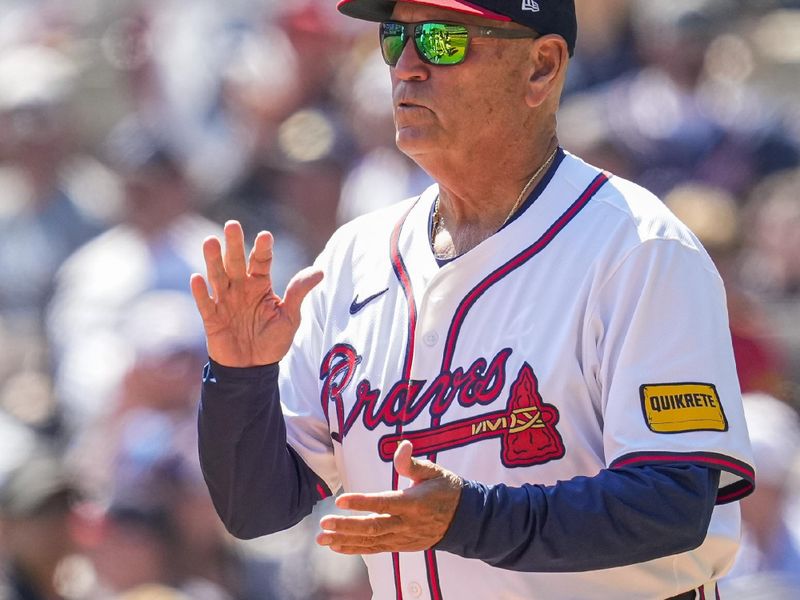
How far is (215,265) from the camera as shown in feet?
6.88

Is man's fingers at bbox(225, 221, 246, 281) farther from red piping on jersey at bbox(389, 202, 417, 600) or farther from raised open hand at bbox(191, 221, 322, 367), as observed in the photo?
red piping on jersey at bbox(389, 202, 417, 600)

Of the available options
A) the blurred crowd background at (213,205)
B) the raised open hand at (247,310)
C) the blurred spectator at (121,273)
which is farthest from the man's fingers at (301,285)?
the blurred spectator at (121,273)

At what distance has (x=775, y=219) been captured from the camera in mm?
4293

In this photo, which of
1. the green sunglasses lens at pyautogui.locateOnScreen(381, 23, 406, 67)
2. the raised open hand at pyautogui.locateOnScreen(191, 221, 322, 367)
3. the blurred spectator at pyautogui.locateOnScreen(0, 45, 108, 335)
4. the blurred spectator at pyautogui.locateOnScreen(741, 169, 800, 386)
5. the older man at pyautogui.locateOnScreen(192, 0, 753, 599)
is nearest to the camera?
the older man at pyautogui.locateOnScreen(192, 0, 753, 599)

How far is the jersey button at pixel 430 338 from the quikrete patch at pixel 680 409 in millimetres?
384

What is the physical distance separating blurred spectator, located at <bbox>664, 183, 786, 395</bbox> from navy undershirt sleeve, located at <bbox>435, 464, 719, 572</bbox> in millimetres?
2049

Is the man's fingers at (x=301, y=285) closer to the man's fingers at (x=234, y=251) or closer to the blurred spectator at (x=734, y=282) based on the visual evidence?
the man's fingers at (x=234, y=251)

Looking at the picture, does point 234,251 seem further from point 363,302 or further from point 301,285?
point 363,302

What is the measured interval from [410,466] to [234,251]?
53 cm

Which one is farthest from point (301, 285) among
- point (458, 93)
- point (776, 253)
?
point (776, 253)

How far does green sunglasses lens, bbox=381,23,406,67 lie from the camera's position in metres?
2.21

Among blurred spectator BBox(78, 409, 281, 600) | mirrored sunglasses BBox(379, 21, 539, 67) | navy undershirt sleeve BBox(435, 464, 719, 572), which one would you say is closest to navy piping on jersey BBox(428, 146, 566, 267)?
mirrored sunglasses BBox(379, 21, 539, 67)

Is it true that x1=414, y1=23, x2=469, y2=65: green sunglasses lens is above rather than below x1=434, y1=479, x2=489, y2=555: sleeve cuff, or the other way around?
above

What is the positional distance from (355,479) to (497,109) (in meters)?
0.67
